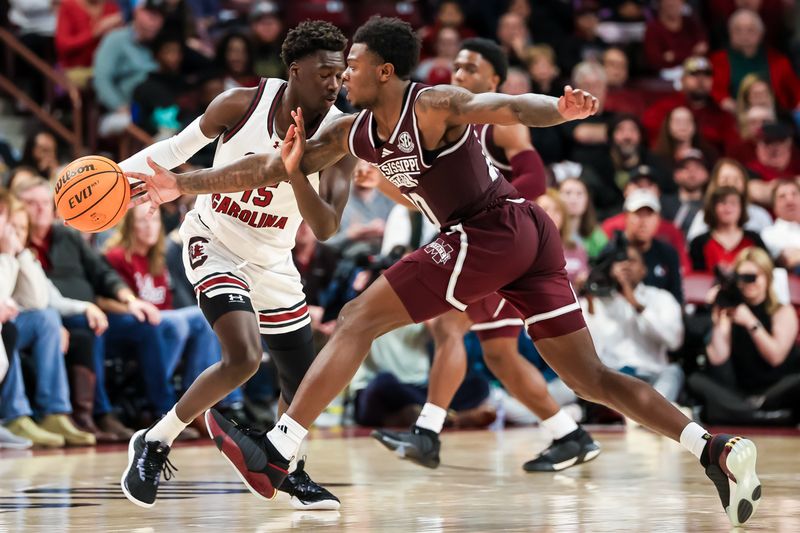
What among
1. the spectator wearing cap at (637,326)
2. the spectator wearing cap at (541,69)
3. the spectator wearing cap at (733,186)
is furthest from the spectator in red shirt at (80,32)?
the spectator wearing cap at (733,186)

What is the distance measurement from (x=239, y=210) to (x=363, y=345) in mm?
1006

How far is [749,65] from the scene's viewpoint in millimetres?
12953

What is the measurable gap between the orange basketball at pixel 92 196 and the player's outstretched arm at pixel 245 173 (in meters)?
0.12

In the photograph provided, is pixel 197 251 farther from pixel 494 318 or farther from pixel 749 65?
pixel 749 65

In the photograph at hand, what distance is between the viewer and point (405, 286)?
15.7 feet

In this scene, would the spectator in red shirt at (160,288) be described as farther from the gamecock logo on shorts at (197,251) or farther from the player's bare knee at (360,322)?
the player's bare knee at (360,322)

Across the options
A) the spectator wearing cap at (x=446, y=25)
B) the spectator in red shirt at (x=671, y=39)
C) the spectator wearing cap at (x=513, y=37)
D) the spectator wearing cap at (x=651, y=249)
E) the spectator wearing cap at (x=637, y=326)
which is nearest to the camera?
the spectator wearing cap at (x=637, y=326)

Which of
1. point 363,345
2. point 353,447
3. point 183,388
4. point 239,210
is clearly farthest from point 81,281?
point 363,345

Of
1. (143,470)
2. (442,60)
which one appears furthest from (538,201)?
(143,470)

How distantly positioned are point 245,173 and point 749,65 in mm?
9071

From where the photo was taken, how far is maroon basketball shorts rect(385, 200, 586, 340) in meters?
4.82

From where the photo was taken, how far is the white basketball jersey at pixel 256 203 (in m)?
5.37

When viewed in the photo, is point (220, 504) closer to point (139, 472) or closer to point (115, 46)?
point (139, 472)

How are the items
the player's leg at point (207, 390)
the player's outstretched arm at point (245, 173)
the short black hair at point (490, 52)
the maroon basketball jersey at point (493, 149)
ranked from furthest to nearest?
the short black hair at point (490, 52) → the maroon basketball jersey at point (493, 149) → the player's leg at point (207, 390) → the player's outstretched arm at point (245, 173)
